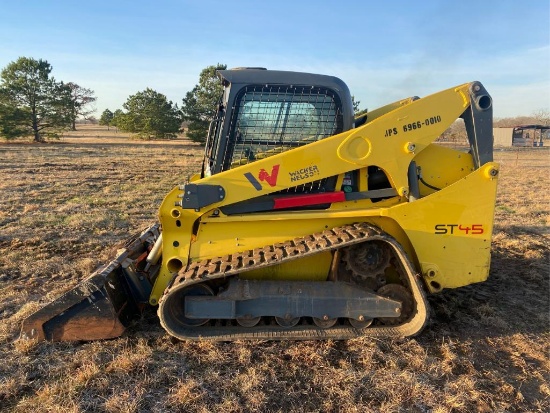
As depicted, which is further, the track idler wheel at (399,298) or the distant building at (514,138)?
the distant building at (514,138)

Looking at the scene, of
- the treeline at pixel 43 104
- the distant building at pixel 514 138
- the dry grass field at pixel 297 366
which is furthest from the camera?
the distant building at pixel 514 138

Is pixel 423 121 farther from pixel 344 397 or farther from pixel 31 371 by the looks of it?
pixel 31 371

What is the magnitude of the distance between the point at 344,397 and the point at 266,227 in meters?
1.72

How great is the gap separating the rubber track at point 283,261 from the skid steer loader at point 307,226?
0.05ft

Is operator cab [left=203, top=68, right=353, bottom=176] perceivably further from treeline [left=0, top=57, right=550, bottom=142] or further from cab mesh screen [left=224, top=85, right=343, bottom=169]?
treeline [left=0, top=57, right=550, bottom=142]

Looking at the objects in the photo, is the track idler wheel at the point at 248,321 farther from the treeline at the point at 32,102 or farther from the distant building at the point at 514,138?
the distant building at the point at 514,138

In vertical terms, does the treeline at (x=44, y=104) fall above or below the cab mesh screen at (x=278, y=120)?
above

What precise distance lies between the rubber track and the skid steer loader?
0.6 inches

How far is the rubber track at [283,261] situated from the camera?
381 centimetres

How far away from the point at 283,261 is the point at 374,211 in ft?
3.45

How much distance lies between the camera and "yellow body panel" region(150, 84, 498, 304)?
4.02 m

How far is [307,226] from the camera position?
4.22 m

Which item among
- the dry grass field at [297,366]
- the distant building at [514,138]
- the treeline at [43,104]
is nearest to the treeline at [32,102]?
the treeline at [43,104]

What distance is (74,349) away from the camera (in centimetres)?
387
